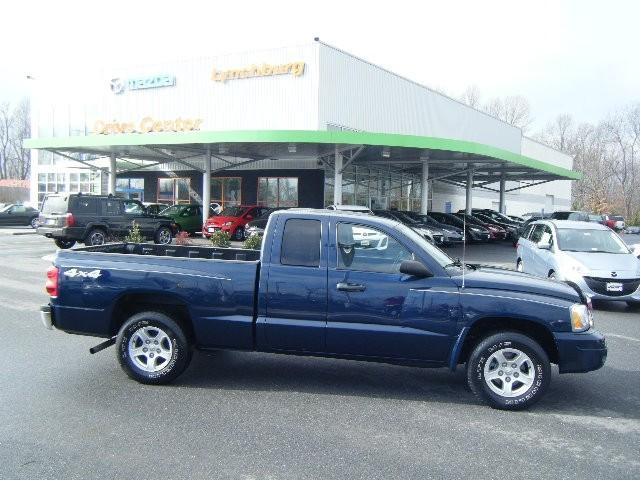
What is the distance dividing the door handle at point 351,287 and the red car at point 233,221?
18.3 m

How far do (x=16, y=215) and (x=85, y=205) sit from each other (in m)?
17.0

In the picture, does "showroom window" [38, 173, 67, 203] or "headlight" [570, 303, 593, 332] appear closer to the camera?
"headlight" [570, 303, 593, 332]

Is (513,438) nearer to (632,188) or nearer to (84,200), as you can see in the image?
(84,200)

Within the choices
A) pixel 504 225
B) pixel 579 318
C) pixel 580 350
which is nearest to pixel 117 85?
pixel 504 225

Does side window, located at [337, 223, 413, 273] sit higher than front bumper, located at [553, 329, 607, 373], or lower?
higher

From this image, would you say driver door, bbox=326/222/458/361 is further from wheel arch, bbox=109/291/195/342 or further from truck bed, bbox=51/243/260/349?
wheel arch, bbox=109/291/195/342

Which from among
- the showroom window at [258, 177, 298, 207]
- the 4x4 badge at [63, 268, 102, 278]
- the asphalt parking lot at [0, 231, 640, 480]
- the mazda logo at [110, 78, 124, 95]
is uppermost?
the mazda logo at [110, 78, 124, 95]

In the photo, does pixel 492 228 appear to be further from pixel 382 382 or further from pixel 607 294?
pixel 382 382

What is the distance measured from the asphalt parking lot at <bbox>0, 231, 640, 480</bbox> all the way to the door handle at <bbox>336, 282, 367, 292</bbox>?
107 centimetres

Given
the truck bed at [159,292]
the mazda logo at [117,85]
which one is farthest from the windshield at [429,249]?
the mazda logo at [117,85]

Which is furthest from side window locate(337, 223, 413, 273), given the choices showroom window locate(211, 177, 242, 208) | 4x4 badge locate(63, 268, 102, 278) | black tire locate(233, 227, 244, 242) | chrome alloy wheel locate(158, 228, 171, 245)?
showroom window locate(211, 177, 242, 208)

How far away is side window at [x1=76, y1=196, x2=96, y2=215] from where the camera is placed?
1809 centimetres

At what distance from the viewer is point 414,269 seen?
5090mm

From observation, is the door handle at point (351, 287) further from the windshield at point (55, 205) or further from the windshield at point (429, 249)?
the windshield at point (55, 205)
